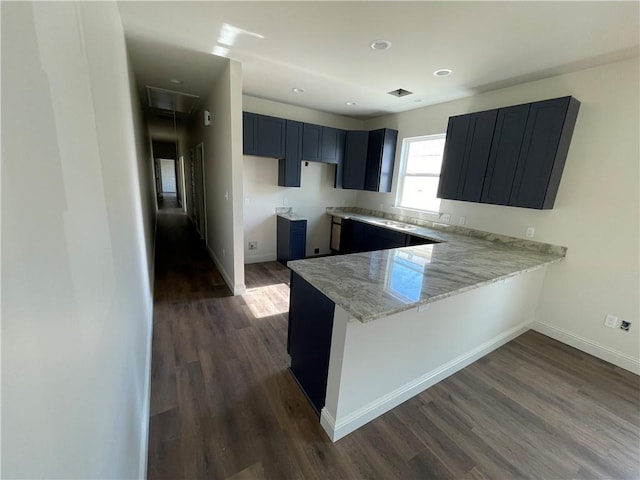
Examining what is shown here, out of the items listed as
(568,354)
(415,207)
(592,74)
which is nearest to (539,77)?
(592,74)

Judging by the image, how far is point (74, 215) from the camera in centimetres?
59

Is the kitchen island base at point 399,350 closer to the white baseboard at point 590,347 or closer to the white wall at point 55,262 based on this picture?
the white baseboard at point 590,347

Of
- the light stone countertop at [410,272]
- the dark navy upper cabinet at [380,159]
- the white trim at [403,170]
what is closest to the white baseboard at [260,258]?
the dark navy upper cabinet at [380,159]

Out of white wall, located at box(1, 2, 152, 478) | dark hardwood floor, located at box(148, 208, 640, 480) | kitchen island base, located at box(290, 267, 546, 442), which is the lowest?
dark hardwood floor, located at box(148, 208, 640, 480)

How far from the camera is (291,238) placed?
438cm

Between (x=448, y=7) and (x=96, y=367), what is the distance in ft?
8.33

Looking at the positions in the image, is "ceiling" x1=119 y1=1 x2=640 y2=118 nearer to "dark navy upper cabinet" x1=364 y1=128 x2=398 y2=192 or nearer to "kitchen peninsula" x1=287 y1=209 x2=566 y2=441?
"dark navy upper cabinet" x1=364 y1=128 x2=398 y2=192

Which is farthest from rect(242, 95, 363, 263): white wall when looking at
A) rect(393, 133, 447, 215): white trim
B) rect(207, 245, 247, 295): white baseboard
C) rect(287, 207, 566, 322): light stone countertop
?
rect(287, 207, 566, 322): light stone countertop

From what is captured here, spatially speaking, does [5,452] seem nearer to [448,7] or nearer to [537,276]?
[448,7]

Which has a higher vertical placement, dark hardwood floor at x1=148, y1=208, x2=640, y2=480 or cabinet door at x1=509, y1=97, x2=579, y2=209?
cabinet door at x1=509, y1=97, x2=579, y2=209

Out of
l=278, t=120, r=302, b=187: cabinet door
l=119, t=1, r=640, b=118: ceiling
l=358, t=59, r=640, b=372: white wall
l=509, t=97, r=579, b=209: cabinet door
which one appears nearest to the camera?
l=119, t=1, r=640, b=118: ceiling

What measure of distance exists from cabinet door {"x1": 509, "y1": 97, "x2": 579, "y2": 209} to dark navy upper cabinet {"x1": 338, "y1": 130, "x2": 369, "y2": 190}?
2.41 meters

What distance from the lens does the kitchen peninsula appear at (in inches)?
59.5

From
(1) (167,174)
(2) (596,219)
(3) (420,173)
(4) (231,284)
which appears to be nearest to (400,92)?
(3) (420,173)
